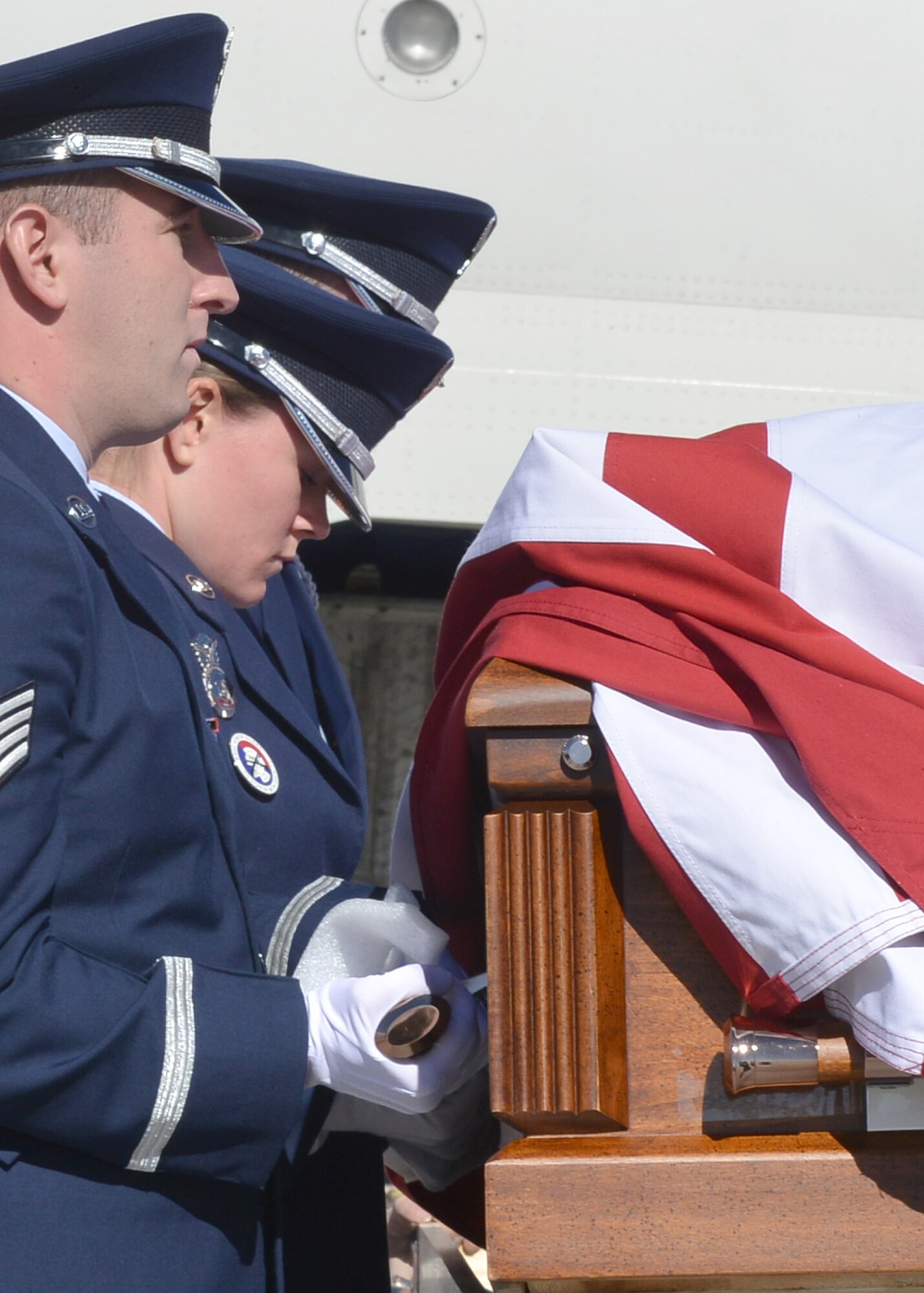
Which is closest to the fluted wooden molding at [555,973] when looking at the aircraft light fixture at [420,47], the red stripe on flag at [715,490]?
the red stripe on flag at [715,490]

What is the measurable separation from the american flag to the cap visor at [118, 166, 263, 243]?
327 mm

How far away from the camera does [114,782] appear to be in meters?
1.11

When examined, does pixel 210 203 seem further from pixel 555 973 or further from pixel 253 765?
pixel 555 973

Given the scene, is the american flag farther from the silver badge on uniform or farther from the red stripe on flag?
the silver badge on uniform

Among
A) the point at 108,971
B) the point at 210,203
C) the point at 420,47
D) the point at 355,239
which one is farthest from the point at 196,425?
the point at 420,47

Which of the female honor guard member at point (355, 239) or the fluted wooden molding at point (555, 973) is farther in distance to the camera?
the female honor guard member at point (355, 239)

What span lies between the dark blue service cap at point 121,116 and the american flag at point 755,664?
0.37 m

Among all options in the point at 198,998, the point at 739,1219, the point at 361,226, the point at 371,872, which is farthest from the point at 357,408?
the point at 371,872

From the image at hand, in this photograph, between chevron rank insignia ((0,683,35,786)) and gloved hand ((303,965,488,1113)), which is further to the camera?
gloved hand ((303,965,488,1113))

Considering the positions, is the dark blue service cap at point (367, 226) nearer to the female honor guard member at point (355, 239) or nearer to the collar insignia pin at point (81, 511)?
the female honor guard member at point (355, 239)

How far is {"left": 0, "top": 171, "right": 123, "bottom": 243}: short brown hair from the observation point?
→ 1.17 m

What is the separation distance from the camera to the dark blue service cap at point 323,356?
160cm

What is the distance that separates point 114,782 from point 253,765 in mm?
303

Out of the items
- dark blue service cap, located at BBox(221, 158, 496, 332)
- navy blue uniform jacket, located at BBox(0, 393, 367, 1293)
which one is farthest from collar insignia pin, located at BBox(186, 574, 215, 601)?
dark blue service cap, located at BBox(221, 158, 496, 332)
